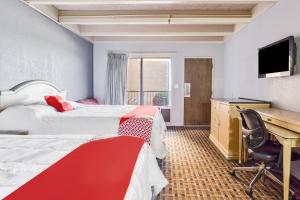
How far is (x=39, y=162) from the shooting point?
140 centimetres

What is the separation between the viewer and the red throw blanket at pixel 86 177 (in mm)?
964

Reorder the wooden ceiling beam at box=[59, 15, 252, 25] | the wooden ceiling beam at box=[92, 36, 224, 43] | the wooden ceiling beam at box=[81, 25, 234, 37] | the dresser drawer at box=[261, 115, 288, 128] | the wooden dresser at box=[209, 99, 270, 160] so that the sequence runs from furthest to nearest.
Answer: the wooden ceiling beam at box=[92, 36, 224, 43], the wooden ceiling beam at box=[81, 25, 234, 37], the wooden ceiling beam at box=[59, 15, 252, 25], the wooden dresser at box=[209, 99, 270, 160], the dresser drawer at box=[261, 115, 288, 128]

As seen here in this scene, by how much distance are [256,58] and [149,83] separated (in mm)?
4547

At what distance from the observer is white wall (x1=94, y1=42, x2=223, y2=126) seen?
6.74 meters

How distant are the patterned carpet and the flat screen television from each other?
4.76 feet

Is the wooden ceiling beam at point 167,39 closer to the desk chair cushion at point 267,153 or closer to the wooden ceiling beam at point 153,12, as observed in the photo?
the wooden ceiling beam at point 153,12

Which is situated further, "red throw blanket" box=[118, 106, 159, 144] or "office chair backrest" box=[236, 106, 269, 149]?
"red throw blanket" box=[118, 106, 159, 144]

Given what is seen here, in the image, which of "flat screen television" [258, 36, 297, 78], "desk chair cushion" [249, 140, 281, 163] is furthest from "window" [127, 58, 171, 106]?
"desk chair cushion" [249, 140, 281, 163]

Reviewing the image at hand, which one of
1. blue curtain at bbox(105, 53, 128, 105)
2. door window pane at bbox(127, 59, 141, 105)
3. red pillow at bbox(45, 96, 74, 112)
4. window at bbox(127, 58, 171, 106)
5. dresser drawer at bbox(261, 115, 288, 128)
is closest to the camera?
dresser drawer at bbox(261, 115, 288, 128)

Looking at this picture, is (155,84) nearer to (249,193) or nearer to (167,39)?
(167,39)

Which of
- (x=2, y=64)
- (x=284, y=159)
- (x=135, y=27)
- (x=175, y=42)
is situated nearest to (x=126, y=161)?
(x=284, y=159)

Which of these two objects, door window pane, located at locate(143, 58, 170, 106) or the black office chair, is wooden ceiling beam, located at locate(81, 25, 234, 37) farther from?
the black office chair

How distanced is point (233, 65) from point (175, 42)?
1.78 meters

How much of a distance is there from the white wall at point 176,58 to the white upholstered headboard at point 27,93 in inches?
107
